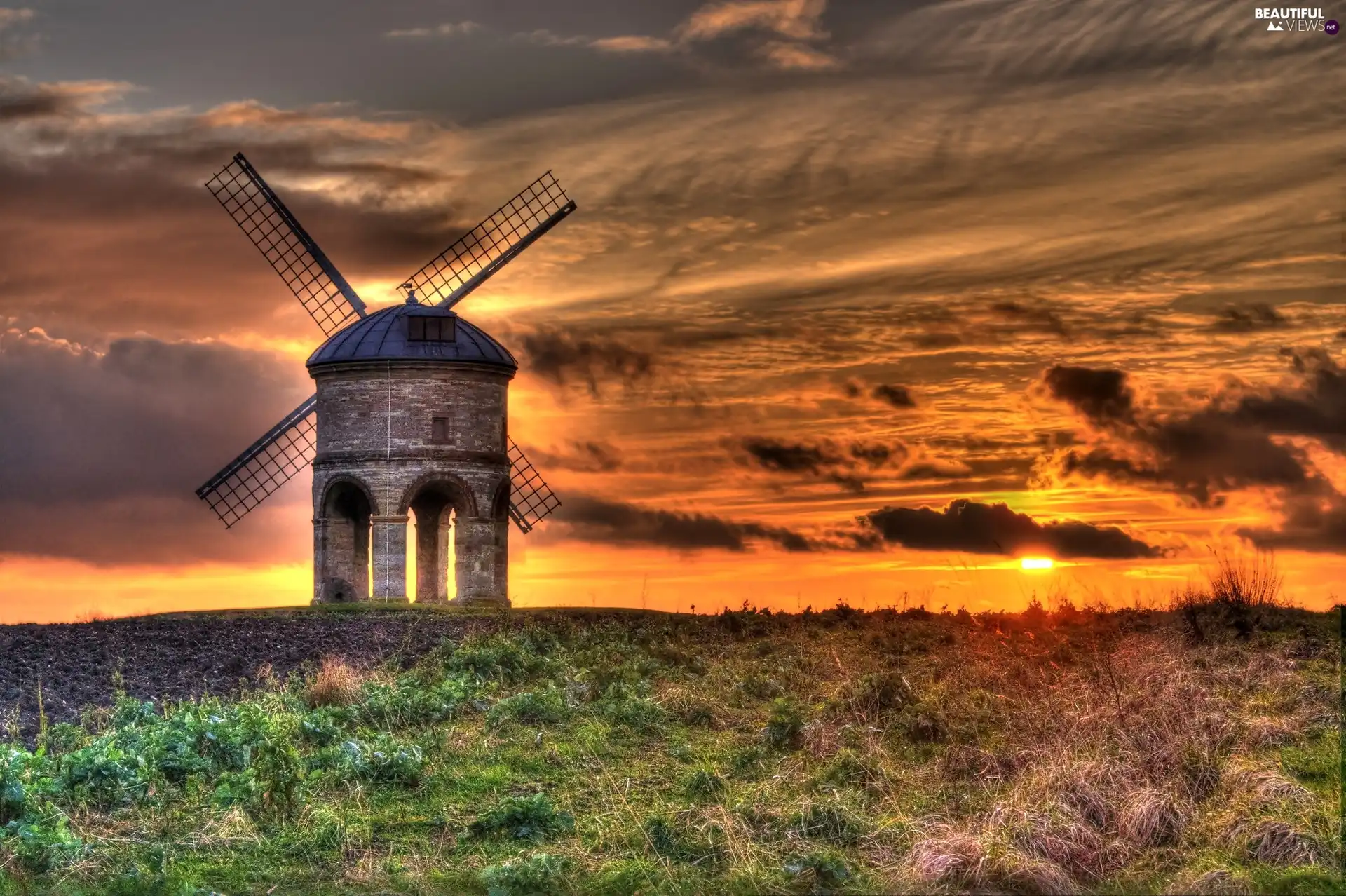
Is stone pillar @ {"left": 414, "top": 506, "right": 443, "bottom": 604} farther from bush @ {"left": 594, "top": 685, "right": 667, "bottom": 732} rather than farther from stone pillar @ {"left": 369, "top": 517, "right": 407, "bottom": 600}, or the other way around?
bush @ {"left": 594, "top": 685, "right": 667, "bottom": 732}

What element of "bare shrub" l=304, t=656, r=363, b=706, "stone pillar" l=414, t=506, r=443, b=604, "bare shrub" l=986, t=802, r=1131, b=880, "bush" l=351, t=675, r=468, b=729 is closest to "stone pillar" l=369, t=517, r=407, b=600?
"stone pillar" l=414, t=506, r=443, b=604

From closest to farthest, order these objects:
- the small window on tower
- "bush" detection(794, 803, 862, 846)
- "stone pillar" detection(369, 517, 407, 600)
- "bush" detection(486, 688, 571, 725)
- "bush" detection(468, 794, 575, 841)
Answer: "bush" detection(794, 803, 862, 846) < "bush" detection(468, 794, 575, 841) < "bush" detection(486, 688, 571, 725) < "stone pillar" detection(369, 517, 407, 600) < the small window on tower

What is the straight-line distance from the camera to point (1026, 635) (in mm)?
25875

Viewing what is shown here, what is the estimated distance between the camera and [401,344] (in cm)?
5081

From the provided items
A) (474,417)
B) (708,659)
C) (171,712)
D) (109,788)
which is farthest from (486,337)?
(109,788)

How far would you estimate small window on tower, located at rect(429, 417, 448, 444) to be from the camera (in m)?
50.3

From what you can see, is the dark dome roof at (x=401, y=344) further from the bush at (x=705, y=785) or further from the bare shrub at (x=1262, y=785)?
the bare shrub at (x=1262, y=785)

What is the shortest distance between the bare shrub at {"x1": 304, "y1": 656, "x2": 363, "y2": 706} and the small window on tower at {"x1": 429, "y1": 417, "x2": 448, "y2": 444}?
27390 mm

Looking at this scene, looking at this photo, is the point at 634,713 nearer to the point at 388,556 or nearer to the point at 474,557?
the point at 388,556

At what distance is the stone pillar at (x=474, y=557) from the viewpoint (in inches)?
2003

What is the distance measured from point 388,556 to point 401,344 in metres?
6.65

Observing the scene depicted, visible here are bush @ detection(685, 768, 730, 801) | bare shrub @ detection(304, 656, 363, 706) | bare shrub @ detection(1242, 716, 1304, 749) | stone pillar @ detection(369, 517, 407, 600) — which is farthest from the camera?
stone pillar @ detection(369, 517, 407, 600)

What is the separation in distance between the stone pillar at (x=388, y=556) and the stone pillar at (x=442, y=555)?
427 cm

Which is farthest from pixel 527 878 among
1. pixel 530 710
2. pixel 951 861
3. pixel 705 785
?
pixel 530 710
